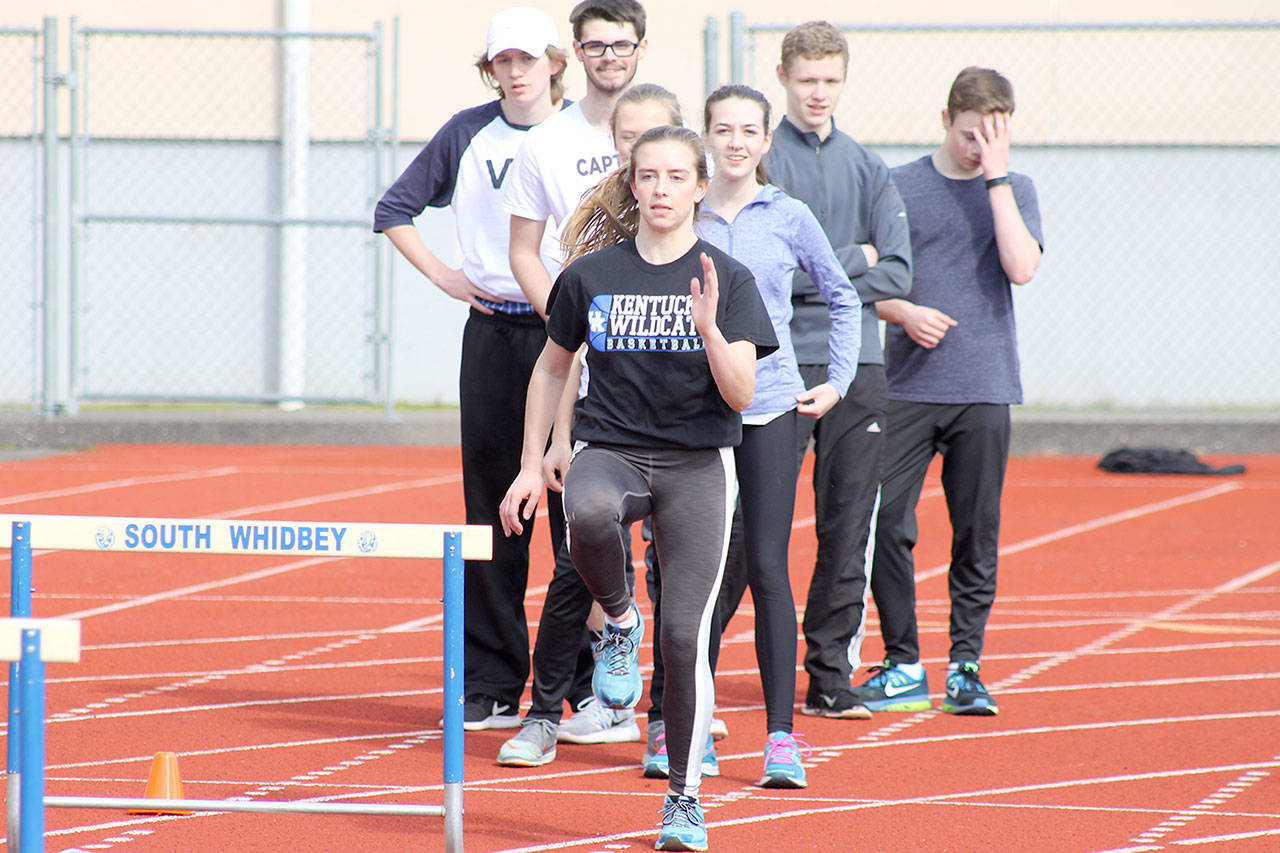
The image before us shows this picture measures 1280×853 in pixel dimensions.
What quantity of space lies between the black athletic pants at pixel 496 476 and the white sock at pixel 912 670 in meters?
1.14

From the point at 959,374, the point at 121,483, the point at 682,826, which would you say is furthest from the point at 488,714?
the point at 121,483

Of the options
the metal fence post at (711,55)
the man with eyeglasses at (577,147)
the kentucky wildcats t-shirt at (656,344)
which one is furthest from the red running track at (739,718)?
the metal fence post at (711,55)

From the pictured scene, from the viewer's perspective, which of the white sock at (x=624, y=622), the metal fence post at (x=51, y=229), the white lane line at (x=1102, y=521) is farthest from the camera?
the metal fence post at (x=51, y=229)

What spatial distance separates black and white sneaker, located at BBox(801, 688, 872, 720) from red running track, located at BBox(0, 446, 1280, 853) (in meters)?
0.05

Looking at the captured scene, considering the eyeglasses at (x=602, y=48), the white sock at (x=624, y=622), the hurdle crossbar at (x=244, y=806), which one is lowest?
the hurdle crossbar at (x=244, y=806)

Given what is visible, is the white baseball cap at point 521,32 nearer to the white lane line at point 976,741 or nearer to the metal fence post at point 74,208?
the white lane line at point 976,741

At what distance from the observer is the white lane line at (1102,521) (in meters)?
9.04

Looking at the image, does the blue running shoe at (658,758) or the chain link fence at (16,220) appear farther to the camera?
the chain link fence at (16,220)

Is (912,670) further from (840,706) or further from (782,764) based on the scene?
(782,764)

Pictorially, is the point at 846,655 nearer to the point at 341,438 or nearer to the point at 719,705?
the point at 719,705

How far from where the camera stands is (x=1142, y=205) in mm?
15391

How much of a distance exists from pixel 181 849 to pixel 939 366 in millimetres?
3079

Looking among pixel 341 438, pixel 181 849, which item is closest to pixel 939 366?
pixel 181 849

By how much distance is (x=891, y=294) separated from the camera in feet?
18.8
